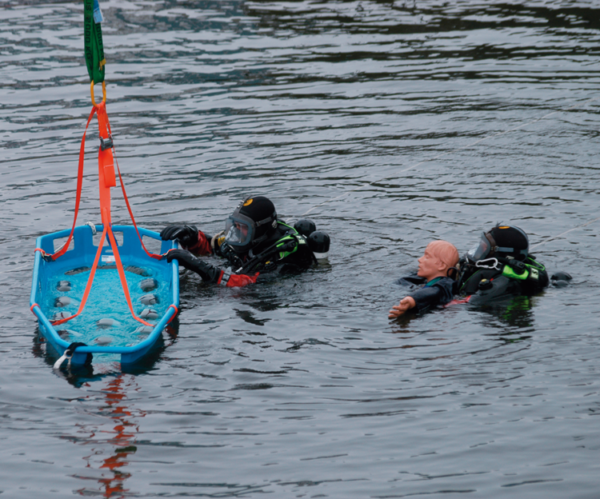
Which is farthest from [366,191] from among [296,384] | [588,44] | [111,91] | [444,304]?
[588,44]

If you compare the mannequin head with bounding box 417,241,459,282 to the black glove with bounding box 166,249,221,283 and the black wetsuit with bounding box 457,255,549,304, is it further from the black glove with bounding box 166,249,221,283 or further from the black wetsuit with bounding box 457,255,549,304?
the black glove with bounding box 166,249,221,283

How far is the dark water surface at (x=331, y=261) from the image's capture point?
471cm

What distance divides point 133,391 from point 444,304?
2967 mm

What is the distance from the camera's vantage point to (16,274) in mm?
7805

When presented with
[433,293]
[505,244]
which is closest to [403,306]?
[433,293]

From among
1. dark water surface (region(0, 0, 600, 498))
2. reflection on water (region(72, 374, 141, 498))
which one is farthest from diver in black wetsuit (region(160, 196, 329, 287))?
reflection on water (region(72, 374, 141, 498))

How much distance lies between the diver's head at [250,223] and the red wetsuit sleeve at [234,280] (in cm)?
32

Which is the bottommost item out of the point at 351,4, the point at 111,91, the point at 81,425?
the point at 81,425

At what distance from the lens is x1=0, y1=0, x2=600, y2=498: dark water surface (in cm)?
471

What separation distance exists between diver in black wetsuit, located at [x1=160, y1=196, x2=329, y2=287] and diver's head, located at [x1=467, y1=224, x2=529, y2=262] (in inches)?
67.7

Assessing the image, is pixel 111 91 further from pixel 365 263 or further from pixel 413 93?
pixel 365 263

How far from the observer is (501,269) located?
6766mm

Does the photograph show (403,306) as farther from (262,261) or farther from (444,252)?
(262,261)

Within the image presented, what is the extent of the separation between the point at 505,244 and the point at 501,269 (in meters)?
0.23
